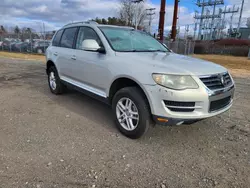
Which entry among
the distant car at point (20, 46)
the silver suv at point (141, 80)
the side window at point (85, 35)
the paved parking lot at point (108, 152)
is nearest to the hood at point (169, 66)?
the silver suv at point (141, 80)

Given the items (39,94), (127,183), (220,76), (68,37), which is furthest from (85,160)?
(39,94)

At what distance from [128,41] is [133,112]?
4.97 ft

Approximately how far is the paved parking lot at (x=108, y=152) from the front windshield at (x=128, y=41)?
141 centimetres

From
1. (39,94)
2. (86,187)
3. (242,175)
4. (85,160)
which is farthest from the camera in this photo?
(39,94)

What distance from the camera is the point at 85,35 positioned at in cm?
434

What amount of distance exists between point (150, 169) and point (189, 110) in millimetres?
918

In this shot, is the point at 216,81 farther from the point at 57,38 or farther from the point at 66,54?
the point at 57,38

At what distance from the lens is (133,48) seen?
→ 3889 mm

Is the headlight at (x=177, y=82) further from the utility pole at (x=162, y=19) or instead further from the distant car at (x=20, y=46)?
the utility pole at (x=162, y=19)

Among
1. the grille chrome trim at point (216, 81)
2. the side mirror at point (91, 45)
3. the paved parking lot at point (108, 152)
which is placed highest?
the side mirror at point (91, 45)

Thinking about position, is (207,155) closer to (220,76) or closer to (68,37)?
(220,76)

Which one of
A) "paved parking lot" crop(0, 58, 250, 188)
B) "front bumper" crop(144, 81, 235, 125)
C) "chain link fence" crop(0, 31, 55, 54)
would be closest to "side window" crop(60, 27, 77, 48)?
"paved parking lot" crop(0, 58, 250, 188)

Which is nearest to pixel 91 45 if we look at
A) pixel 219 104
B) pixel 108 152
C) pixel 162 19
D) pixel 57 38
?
pixel 108 152

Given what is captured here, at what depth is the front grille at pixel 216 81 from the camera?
2.90m
